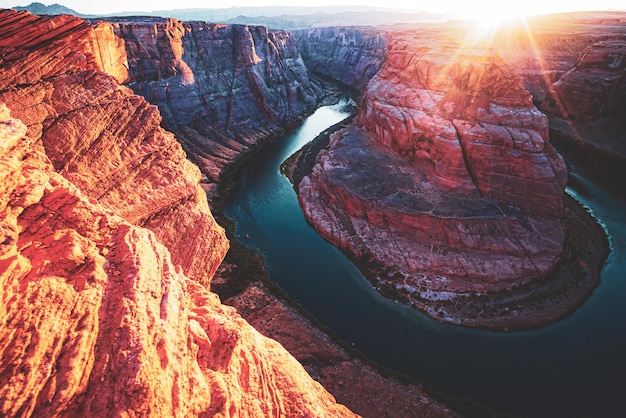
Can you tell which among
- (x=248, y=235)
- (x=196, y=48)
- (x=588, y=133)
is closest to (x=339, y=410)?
(x=248, y=235)

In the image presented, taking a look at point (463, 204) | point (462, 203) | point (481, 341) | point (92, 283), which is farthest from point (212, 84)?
point (92, 283)

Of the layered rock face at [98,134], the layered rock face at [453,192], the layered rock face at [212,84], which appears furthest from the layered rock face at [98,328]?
the layered rock face at [212,84]

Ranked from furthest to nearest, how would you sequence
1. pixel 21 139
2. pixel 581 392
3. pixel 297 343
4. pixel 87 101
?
pixel 297 343
pixel 581 392
pixel 87 101
pixel 21 139

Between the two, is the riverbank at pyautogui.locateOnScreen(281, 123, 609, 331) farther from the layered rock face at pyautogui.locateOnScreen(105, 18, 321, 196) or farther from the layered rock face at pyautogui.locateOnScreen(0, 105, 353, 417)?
the layered rock face at pyautogui.locateOnScreen(105, 18, 321, 196)

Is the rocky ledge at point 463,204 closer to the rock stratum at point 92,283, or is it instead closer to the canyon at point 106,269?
the canyon at point 106,269

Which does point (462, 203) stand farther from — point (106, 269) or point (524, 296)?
point (106, 269)

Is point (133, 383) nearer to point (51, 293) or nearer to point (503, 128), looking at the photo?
point (51, 293)
